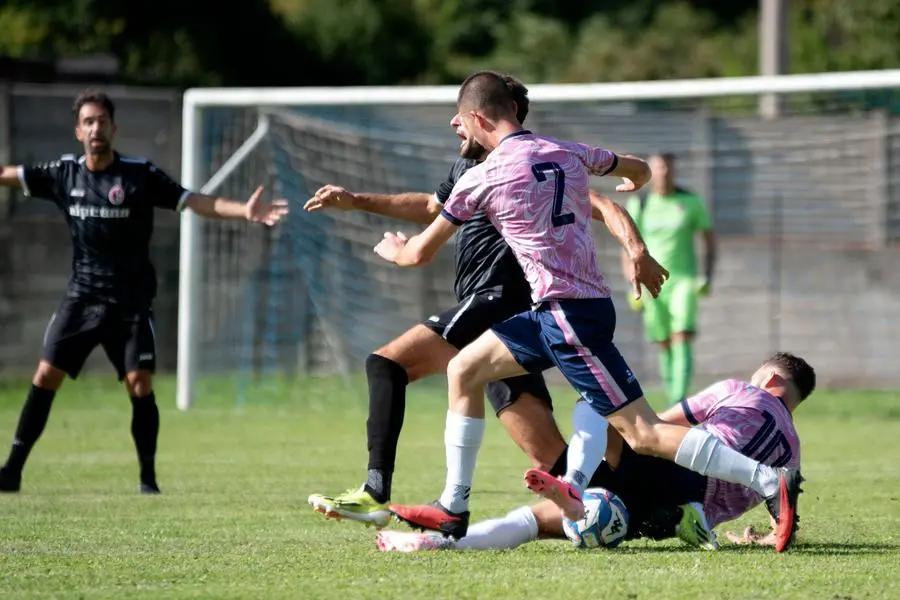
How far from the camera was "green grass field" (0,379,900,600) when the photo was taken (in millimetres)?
5480

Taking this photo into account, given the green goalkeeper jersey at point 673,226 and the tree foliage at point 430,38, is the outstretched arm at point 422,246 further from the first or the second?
the tree foliage at point 430,38

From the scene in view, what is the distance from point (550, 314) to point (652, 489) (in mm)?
976

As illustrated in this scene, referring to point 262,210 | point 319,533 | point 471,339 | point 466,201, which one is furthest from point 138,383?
point 466,201

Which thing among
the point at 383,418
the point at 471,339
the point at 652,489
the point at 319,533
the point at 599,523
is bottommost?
the point at 319,533

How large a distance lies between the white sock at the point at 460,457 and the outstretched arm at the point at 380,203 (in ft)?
3.50

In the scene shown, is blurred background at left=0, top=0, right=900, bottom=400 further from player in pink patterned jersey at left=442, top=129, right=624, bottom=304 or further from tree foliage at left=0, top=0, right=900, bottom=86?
player in pink patterned jersey at left=442, top=129, right=624, bottom=304

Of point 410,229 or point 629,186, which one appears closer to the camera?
point 629,186

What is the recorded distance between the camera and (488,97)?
634cm

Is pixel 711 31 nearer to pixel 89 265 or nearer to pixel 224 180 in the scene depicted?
pixel 224 180

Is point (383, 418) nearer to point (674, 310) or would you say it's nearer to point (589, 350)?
point (589, 350)

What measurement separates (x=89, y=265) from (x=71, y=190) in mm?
467

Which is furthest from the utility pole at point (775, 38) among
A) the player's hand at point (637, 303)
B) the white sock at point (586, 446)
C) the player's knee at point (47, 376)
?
the white sock at point (586, 446)

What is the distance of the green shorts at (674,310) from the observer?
13.0 metres

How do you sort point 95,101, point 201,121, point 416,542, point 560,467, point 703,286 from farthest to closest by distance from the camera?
1. point 201,121
2. point 703,286
3. point 95,101
4. point 560,467
5. point 416,542
